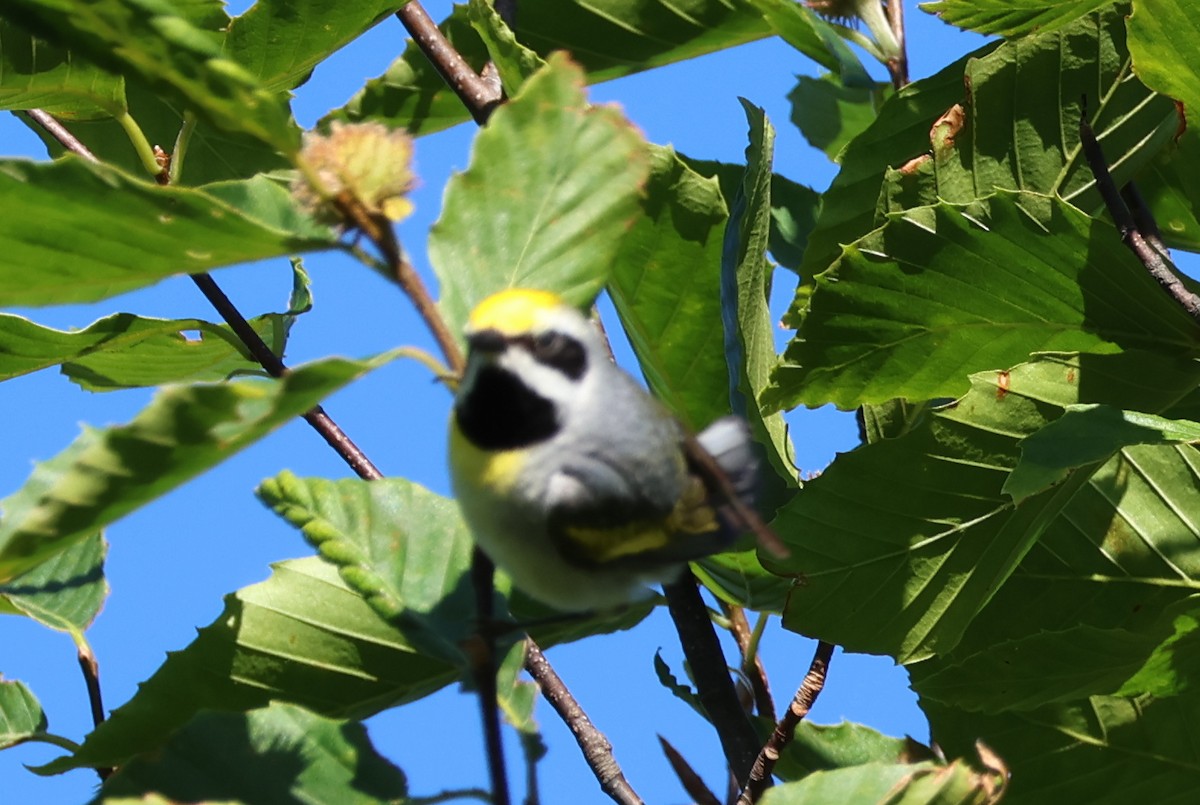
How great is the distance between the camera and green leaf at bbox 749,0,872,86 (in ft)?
9.40

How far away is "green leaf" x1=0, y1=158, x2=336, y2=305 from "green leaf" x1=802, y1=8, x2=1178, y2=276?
1.61 meters

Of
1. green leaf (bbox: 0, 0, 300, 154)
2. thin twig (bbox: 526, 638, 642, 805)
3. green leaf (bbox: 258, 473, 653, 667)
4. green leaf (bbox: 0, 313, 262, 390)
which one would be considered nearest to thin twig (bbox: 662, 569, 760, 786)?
thin twig (bbox: 526, 638, 642, 805)

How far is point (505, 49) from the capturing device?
6.84 feet

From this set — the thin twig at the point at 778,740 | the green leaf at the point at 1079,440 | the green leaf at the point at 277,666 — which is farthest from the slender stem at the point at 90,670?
the green leaf at the point at 1079,440

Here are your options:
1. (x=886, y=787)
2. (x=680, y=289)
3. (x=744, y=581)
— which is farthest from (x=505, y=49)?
(x=886, y=787)

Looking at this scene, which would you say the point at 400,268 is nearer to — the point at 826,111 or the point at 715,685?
the point at 715,685

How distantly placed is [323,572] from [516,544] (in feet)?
2.35

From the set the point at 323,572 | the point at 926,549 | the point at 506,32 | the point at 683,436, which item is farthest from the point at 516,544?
Result: the point at 926,549

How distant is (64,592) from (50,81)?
3.16 feet

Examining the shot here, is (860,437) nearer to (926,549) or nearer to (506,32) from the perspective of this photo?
(926,549)

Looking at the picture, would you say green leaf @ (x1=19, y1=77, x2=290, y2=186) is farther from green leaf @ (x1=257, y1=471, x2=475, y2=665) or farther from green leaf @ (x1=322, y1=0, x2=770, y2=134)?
green leaf @ (x1=257, y1=471, x2=475, y2=665)

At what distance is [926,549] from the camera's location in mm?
2348

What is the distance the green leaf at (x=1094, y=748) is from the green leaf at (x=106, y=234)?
5.68 feet

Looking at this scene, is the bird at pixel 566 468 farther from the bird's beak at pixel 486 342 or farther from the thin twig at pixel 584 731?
the thin twig at pixel 584 731
